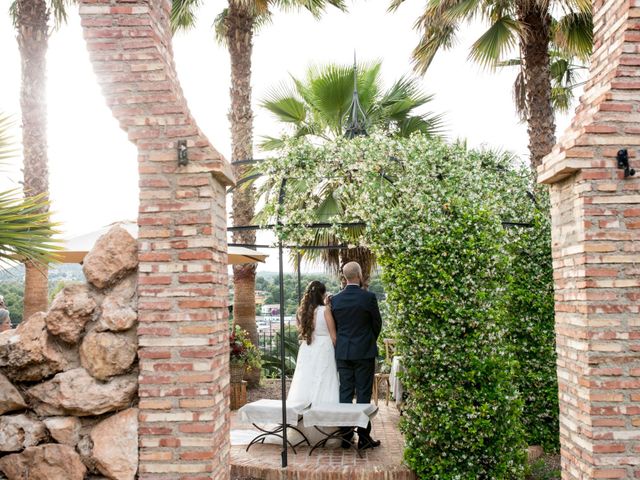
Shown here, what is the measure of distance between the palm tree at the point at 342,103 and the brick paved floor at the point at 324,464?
6061 mm

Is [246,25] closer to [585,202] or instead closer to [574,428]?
[585,202]

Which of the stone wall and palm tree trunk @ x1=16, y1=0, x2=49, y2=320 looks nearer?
the stone wall

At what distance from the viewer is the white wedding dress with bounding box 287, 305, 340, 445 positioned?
22.3 feet

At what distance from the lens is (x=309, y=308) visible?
690 cm

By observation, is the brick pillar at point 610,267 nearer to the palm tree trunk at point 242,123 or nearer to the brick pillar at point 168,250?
the brick pillar at point 168,250

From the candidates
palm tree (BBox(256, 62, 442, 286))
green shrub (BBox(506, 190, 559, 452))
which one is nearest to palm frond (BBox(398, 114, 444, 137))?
palm tree (BBox(256, 62, 442, 286))

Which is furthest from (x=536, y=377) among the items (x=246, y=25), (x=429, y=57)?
(x=246, y=25)

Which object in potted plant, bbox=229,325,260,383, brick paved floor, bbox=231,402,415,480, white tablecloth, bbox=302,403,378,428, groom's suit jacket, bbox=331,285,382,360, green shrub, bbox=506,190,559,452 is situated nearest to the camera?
brick paved floor, bbox=231,402,415,480

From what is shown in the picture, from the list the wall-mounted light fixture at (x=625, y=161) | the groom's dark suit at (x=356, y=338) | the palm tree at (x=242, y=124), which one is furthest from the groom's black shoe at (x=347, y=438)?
the palm tree at (x=242, y=124)

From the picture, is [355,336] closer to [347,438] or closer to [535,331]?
[347,438]

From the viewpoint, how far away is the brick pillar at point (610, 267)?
156 inches

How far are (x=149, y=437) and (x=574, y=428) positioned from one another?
3010 mm

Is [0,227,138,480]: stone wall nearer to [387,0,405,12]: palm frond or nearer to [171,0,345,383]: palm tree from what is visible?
[171,0,345,383]: palm tree

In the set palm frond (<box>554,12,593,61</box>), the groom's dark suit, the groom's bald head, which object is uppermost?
palm frond (<box>554,12,593,61</box>)
